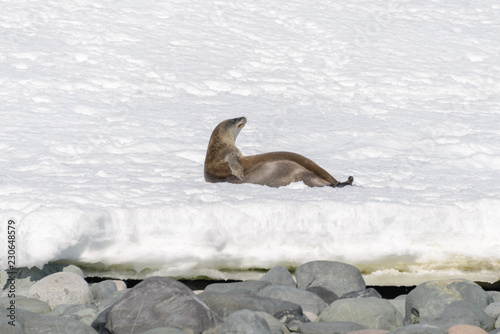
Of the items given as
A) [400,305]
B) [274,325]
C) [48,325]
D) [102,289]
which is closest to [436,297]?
[400,305]

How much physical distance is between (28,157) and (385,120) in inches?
175

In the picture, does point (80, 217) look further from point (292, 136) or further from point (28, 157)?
point (292, 136)

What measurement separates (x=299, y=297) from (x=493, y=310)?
42.7 inches

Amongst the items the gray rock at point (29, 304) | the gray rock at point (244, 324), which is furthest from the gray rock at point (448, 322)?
the gray rock at point (29, 304)

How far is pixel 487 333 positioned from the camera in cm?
321

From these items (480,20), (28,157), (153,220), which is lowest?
(28,157)

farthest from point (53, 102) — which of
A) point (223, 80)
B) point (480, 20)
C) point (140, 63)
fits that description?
point (480, 20)

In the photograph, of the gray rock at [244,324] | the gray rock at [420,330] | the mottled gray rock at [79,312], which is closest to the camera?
the gray rock at [244,324]

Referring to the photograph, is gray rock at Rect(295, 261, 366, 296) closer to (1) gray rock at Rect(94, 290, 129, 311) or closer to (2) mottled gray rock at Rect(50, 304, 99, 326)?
(1) gray rock at Rect(94, 290, 129, 311)

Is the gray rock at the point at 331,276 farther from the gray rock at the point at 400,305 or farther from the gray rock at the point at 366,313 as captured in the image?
the gray rock at the point at 366,313

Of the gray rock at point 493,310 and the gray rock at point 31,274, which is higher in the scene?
the gray rock at point 493,310

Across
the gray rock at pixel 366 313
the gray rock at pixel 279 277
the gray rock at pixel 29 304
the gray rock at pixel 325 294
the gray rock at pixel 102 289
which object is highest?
the gray rock at pixel 366 313

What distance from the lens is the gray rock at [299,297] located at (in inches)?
145

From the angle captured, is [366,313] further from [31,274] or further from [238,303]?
[31,274]
